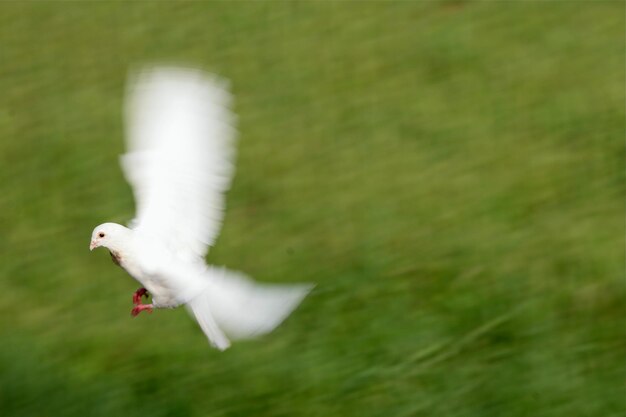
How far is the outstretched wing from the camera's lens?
5191 millimetres

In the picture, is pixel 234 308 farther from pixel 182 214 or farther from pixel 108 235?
pixel 182 214

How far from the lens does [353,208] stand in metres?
7.31

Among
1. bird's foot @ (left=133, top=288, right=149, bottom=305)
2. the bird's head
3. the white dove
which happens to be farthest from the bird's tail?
the bird's head

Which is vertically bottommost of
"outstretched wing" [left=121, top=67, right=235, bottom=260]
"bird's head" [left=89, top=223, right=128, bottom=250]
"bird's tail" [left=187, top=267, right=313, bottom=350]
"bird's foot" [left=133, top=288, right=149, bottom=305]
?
"bird's tail" [left=187, top=267, right=313, bottom=350]

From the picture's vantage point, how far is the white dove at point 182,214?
4562 mm

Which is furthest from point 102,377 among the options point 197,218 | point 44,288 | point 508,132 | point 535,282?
point 508,132

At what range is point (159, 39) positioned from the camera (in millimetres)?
8930

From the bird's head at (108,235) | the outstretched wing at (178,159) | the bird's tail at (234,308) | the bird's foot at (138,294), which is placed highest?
the outstretched wing at (178,159)

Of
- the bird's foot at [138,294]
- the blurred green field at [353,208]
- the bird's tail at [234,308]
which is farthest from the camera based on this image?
the blurred green field at [353,208]

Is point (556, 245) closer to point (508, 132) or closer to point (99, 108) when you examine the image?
point (508, 132)

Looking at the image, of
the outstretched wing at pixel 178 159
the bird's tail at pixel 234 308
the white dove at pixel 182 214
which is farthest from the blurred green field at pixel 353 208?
the bird's tail at pixel 234 308

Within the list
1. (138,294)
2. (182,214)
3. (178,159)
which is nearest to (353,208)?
(178,159)

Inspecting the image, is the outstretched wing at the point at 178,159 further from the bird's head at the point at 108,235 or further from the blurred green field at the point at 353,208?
the blurred green field at the point at 353,208

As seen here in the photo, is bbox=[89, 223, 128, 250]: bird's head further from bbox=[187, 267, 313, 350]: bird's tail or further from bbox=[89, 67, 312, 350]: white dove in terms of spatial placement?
bbox=[187, 267, 313, 350]: bird's tail
